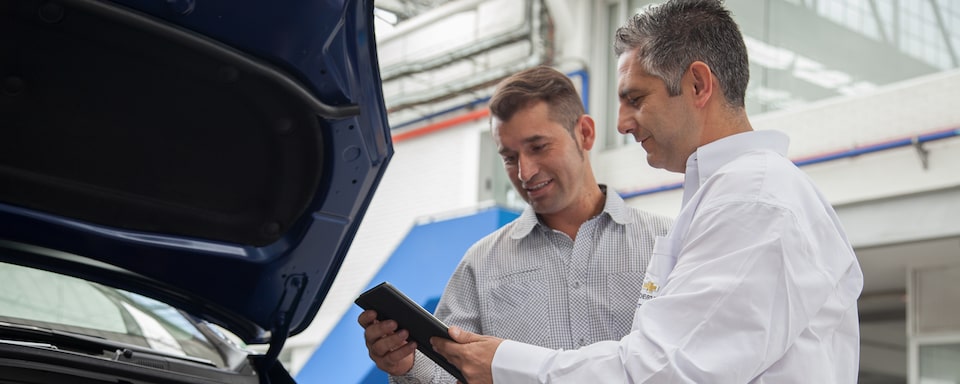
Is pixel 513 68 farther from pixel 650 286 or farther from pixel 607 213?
pixel 650 286

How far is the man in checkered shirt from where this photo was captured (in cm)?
198

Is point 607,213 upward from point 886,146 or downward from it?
upward

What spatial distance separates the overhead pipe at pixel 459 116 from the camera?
8758 millimetres

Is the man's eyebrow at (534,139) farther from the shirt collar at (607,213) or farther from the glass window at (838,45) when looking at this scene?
the glass window at (838,45)

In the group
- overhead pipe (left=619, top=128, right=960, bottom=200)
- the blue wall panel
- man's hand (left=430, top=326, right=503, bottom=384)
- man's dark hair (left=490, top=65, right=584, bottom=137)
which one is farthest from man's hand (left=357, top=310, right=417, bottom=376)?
the blue wall panel

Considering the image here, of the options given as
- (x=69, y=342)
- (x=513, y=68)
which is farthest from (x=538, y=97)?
(x=513, y=68)

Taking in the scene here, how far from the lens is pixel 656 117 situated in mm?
1533

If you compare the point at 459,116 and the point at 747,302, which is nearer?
the point at 747,302

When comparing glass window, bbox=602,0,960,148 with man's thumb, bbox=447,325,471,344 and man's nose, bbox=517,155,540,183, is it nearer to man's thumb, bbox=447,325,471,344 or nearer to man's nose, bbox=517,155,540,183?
man's nose, bbox=517,155,540,183

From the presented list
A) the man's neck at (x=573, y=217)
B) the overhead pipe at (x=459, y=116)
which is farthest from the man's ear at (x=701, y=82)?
the overhead pipe at (x=459, y=116)

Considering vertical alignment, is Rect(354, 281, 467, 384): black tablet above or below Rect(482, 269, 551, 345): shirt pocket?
above

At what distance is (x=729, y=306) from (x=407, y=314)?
639mm

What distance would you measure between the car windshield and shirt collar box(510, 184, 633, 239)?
724 millimetres

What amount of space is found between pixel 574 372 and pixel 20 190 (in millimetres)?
1029
